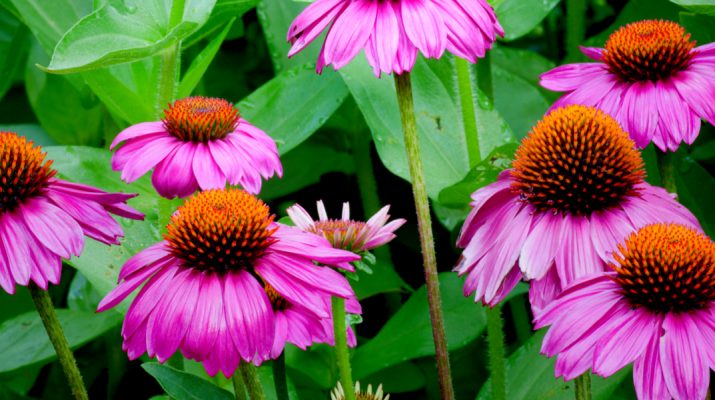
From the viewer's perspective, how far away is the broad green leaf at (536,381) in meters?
0.94

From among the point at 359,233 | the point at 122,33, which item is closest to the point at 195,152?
the point at 122,33

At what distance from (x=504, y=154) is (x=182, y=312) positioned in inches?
18.1

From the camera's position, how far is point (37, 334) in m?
1.19

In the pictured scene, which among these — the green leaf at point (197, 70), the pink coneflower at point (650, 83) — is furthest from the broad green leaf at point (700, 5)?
the green leaf at point (197, 70)

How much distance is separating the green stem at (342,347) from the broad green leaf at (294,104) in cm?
48

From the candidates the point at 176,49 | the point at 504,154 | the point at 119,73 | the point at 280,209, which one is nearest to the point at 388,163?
the point at 504,154

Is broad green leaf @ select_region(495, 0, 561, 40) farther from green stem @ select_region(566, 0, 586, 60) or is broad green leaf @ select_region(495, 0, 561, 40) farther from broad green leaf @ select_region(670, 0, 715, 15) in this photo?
broad green leaf @ select_region(670, 0, 715, 15)

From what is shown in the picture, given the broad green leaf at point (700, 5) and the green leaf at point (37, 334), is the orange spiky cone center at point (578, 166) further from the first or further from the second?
the green leaf at point (37, 334)

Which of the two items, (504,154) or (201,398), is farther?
(504,154)

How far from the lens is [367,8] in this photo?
0.78 metres

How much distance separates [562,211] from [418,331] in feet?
1.29

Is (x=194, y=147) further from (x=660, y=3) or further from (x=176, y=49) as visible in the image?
(x=660, y=3)

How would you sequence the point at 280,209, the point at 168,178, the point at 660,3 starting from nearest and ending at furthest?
1. the point at 168,178
2. the point at 660,3
3. the point at 280,209

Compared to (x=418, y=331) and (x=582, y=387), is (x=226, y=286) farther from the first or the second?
(x=418, y=331)
